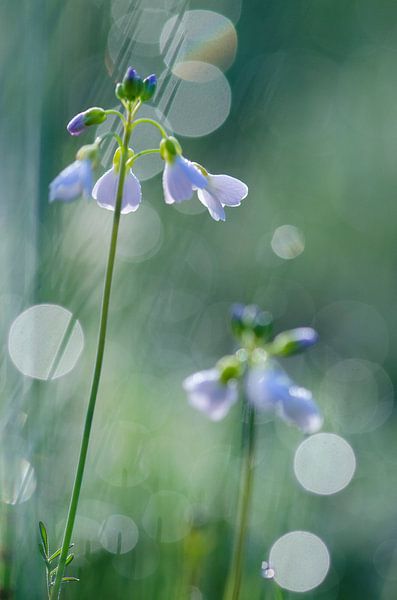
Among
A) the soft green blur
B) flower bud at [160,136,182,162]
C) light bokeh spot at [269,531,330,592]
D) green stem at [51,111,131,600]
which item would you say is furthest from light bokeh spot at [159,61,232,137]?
green stem at [51,111,131,600]

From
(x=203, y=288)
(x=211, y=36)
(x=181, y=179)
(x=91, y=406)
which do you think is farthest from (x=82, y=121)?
(x=211, y=36)

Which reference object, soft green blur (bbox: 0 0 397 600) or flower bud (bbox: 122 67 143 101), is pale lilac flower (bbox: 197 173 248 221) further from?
soft green blur (bbox: 0 0 397 600)

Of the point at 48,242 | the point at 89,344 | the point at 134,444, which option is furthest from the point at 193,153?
the point at 48,242

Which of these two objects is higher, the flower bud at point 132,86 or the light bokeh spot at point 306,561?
the flower bud at point 132,86

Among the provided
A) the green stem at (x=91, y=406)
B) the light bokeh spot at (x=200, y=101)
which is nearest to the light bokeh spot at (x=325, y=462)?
the green stem at (x=91, y=406)

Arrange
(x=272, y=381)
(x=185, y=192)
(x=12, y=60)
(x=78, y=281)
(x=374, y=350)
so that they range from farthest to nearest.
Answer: (x=374, y=350) < (x=12, y=60) < (x=78, y=281) < (x=272, y=381) < (x=185, y=192)

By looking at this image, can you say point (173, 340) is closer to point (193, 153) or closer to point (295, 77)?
point (193, 153)

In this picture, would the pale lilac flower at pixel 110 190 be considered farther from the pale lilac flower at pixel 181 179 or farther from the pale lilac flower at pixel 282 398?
the pale lilac flower at pixel 282 398
